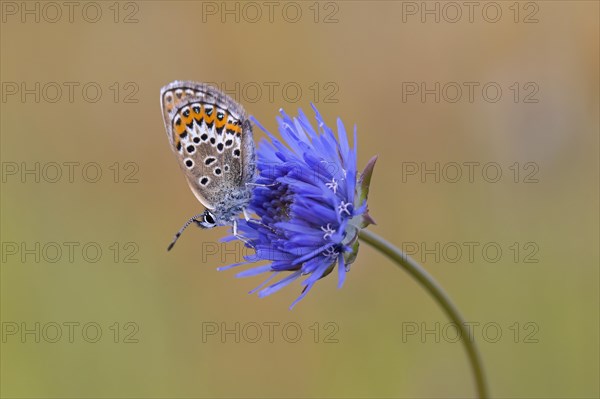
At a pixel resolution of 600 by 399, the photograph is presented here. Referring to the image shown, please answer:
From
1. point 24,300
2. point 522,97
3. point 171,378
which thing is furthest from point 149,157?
point 522,97

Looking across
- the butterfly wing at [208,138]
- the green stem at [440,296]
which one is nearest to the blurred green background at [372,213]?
the green stem at [440,296]

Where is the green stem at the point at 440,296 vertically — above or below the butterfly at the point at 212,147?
below

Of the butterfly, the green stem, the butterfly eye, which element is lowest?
the green stem

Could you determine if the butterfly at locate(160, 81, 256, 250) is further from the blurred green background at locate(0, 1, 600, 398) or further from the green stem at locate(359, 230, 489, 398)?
the blurred green background at locate(0, 1, 600, 398)

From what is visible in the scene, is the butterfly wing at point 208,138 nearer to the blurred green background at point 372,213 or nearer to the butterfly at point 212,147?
the butterfly at point 212,147

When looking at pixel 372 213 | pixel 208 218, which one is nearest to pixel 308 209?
pixel 208 218

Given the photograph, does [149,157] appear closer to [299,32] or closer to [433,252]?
[299,32]

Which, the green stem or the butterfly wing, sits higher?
the butterfly wing

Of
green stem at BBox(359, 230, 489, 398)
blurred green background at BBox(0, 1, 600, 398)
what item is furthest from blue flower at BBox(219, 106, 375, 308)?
blurred green background at BBox(0, 1, 600, 398)

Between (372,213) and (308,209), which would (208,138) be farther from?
(372,213)
